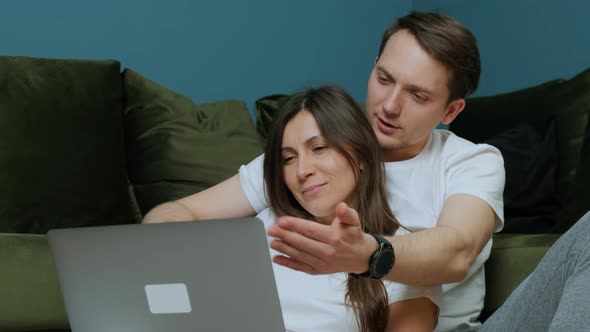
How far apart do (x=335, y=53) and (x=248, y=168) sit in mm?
1616

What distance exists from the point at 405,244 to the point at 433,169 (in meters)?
0.47

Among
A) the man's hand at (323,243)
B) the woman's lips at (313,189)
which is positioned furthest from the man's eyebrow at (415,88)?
the man's hand at (323,243)

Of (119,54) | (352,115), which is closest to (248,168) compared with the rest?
(352,115)

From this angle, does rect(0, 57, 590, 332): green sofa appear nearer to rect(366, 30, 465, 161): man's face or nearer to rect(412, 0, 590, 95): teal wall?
rect(366, 30, 465, 161): man's face

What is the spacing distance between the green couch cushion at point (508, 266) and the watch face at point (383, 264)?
0.64 meters

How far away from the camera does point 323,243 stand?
1.17 m

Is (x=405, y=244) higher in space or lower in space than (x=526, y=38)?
higher

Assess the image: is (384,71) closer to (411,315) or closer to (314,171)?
(314,171)

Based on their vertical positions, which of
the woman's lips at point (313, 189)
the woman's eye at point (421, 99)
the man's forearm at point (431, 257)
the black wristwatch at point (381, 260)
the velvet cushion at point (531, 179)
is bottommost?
the velvet cushion at point (531, 179)

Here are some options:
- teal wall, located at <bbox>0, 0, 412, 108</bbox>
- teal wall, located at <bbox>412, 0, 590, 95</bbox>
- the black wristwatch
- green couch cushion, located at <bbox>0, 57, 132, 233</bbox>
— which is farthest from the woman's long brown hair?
teal wall, located at <bbox>412, 0, 590, 95</bbox>

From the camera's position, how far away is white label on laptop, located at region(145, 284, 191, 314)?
126 centimetres

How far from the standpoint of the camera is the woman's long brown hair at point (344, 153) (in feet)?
5.56

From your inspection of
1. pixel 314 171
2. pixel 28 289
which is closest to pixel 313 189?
pixel 314 171

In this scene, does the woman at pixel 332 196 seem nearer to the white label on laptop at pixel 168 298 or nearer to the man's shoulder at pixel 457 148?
the man's shoulder at pixel 457 148
